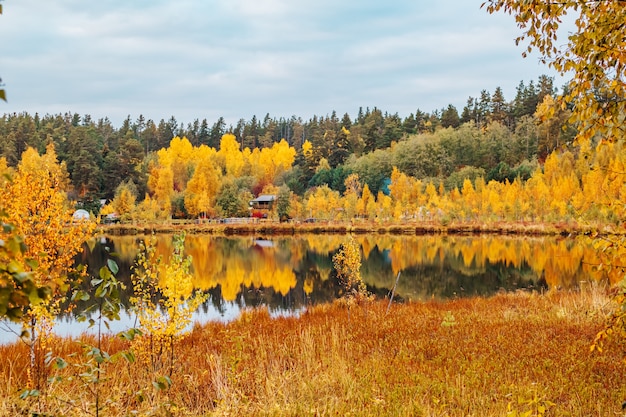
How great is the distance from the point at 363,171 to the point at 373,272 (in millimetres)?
66904

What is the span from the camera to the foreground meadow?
5.75 m

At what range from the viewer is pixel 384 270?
30.1 m

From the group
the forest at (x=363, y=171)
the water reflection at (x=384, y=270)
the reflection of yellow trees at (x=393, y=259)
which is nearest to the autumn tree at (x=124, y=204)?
the forest at (x=363, y=171)

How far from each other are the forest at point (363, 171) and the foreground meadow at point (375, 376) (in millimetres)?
44885

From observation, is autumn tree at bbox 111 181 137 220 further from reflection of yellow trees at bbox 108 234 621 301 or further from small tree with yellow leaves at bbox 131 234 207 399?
small tree with yellow leaves at bbox 131 234 207 399

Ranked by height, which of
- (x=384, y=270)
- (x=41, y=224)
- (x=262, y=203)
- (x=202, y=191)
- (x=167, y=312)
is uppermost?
(x=41, y=224)

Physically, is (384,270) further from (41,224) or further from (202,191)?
(202,191)

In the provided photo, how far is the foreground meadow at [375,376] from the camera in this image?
575 cm

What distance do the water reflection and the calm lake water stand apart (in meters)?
0.04

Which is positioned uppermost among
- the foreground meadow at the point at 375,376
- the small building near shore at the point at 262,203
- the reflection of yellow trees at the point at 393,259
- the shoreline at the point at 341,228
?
the foreground meadow at the point at 375,376

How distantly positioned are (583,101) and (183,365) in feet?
23.5

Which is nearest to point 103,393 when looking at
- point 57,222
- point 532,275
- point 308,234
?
point 57,222

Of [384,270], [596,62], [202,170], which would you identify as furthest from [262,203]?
[596,62]

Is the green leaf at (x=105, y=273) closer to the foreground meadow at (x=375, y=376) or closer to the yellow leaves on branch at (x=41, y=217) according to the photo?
the foreground meadow at (x=375, y=376)
